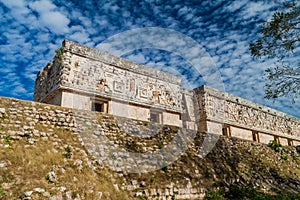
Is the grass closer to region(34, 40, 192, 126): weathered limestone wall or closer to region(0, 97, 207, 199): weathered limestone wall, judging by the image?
region(0, 97, 207, 199): weathered limestone wall

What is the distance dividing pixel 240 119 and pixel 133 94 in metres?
9.87

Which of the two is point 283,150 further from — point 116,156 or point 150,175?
point 116,156

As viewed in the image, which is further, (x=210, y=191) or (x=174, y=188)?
(x=210, y=191)

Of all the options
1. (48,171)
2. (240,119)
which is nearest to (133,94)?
(48,171)

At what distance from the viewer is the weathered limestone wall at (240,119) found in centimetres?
1581

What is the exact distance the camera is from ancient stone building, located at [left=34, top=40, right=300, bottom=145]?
10.5m

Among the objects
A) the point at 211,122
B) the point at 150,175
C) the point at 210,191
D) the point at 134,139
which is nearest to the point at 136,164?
the point at 150,175

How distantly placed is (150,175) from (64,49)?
278 inches

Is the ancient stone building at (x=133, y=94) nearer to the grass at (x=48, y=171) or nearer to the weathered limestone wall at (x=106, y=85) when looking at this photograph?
the weathered limestone wall at (x=106, y=85)

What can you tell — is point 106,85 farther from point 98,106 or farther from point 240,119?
point 240,119

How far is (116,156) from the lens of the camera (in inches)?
277

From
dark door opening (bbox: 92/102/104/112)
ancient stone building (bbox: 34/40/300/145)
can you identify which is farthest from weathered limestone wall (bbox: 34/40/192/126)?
dark door opening (bbox: 92/102/104/112)

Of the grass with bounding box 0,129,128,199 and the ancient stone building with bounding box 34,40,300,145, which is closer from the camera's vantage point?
the grass with bounding box 0,129,128,199

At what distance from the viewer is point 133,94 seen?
12172 mm
